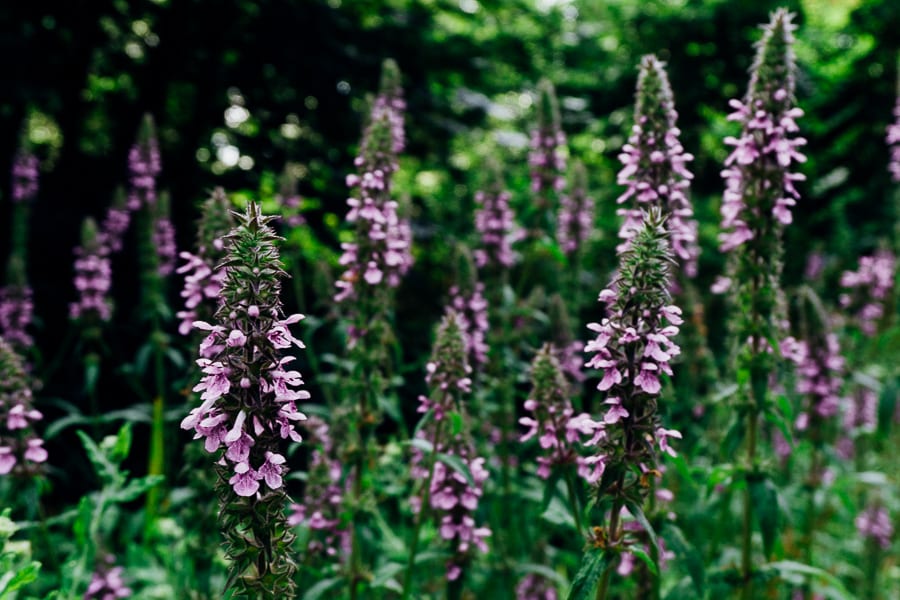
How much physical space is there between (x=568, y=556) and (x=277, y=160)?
493cm

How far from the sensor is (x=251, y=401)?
205cm

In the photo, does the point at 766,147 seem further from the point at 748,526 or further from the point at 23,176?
the point at 23,176

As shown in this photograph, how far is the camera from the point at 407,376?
735 cm

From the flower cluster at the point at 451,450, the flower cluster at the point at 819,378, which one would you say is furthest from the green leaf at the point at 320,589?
the flower cluster at the point at 819,378

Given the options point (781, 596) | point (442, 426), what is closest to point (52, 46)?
point (442, 426)

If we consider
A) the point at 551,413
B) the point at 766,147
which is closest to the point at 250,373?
the point at 551,413

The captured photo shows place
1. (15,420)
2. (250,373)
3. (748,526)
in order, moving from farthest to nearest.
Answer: (748,526) < (15,420) < (250,373)

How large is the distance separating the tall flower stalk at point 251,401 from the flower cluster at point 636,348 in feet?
3.23

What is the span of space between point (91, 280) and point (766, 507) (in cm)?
465

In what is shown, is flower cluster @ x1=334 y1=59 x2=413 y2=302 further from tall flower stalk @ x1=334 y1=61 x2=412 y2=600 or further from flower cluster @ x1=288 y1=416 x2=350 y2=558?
flower cluster @ x1=288 y1=416 x2=350 y2=558

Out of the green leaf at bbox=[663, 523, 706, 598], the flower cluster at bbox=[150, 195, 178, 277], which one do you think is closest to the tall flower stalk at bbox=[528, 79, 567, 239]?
the green leaf at bbox=[663, 523, 706, 598]

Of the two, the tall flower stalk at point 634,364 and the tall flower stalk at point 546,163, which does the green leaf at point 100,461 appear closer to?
the tall flower stalk at point 634,364

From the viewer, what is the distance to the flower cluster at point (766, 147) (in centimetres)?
347

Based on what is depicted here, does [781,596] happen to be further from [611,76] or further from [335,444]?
[611,76]
